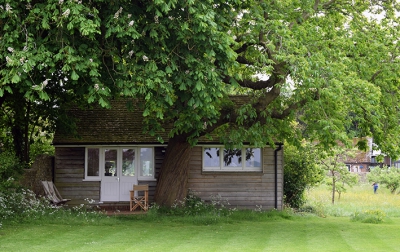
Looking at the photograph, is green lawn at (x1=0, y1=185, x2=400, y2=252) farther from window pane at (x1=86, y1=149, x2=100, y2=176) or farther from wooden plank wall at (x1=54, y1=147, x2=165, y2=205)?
window pane at (x1=86, y1=149, x2=100, y2=176)

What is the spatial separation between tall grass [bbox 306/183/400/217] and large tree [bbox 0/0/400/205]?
8.46 m

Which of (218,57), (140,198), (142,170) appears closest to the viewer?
(218,57)

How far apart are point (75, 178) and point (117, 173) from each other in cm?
174

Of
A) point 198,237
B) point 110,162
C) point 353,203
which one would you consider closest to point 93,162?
point 110,162

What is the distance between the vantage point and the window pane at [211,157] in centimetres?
2520

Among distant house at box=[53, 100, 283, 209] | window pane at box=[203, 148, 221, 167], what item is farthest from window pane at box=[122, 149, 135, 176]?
window pane at box=[203, 148, 221, 167]

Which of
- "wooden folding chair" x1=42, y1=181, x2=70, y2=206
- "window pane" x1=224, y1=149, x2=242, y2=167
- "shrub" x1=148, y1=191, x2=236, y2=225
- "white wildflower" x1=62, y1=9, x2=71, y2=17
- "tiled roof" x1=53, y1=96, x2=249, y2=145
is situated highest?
"white wildflower" x1=62, y1=9, x2=71, y2=17

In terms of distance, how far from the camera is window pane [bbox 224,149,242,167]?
2528cm

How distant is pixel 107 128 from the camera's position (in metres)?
25.2

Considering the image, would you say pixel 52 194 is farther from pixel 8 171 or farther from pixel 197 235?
pixel 197 235

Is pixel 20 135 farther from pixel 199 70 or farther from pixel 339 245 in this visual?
pixel 339 245

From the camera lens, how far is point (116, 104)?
88.9 ft

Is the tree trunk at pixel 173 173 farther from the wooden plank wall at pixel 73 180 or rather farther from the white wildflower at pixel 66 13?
the white wildflower at pixel 66 13

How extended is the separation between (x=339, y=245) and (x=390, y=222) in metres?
7.90
